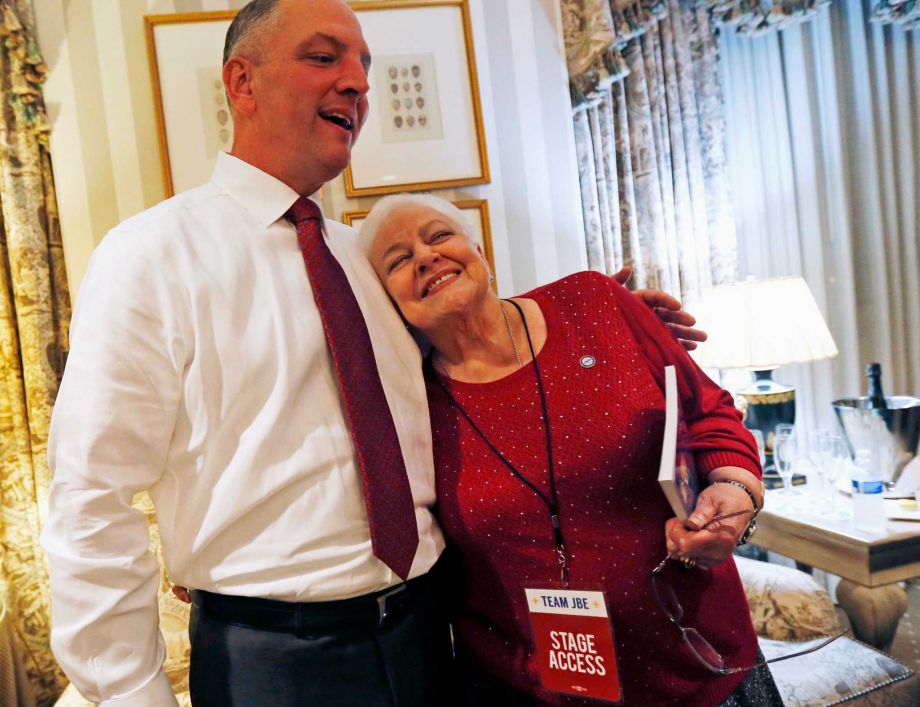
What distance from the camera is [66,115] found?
214 cm

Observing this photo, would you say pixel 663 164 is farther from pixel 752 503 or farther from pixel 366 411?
pixel 366 411

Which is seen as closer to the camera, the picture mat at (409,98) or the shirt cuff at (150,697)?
the shirt cuff at (150,697)

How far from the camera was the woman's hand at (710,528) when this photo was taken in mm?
991

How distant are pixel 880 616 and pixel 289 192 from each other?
200 cm

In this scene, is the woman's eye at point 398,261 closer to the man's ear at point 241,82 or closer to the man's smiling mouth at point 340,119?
the man's smiling mouth at point 340,119

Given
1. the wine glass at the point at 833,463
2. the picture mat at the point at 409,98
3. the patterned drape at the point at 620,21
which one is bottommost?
the wine glass at the point at 833,463

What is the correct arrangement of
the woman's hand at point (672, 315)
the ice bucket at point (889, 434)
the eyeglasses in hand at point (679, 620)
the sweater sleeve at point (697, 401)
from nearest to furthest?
the eyeglasses in hand at point (679, 620) < the sweater sleeve at point (697, 401) < the woman's hand at point (672, 315) < the ice bucket at point (889, 434)

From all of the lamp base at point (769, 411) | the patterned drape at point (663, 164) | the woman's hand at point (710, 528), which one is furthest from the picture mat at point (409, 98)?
the woman's hand at point (710, 528)

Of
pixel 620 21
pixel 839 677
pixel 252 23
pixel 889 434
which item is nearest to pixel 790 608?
pixel 839 677

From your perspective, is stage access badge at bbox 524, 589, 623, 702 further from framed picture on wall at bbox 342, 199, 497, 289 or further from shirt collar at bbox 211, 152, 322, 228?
framed picture on wall at bbox 342, 199, 497, 289

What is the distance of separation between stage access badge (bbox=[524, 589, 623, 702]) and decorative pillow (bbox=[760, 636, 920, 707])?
2.53 ft

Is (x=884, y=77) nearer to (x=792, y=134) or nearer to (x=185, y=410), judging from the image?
(x=792, y=134)

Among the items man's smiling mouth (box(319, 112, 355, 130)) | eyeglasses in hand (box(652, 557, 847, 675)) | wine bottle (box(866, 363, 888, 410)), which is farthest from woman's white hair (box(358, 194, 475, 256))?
wine bottle (box(866, 363, 888, 410))

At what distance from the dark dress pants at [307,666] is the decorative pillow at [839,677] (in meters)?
1.03
